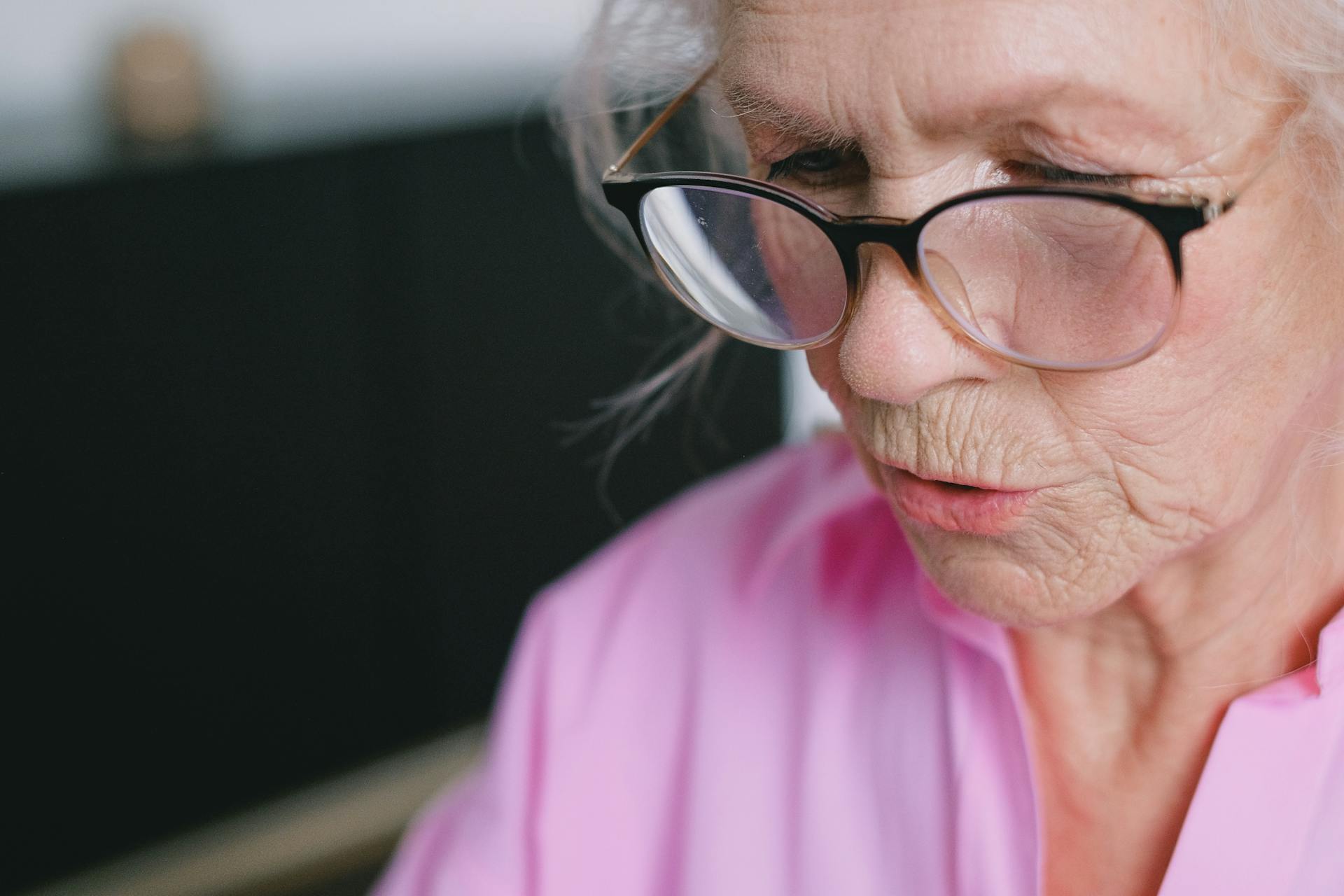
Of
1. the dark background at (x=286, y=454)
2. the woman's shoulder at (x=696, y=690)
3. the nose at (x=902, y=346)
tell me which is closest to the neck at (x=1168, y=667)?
Answer: the woman's shoulder at (x=696, y=690)

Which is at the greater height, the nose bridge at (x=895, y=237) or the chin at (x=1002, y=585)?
the nose bridge at (x=895, y=237)

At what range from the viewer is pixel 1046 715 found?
1.06 m

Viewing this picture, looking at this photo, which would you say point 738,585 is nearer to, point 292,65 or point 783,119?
point 783,119

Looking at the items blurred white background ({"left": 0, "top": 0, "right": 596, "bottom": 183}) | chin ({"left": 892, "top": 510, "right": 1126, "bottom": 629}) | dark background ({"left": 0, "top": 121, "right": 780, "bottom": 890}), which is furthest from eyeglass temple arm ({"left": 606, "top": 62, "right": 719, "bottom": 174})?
blurred white background ({"left": 0, "top": 0, "right": 596, "bottom": 183})

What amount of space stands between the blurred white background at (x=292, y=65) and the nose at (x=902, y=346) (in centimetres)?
170

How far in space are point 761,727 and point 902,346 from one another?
503 mm

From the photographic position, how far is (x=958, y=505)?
0.89 m

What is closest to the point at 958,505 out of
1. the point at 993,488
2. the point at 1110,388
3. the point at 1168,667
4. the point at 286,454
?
the point at 993,488

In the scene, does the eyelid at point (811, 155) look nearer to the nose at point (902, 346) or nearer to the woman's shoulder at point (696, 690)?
the nose at point (902, 346)

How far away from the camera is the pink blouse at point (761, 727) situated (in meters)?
1.06

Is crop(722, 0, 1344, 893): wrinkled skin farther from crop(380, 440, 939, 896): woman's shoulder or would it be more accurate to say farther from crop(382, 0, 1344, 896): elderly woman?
crop(380, 440, 939, 896): woman's shoulder

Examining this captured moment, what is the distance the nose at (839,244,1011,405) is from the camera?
82 cm

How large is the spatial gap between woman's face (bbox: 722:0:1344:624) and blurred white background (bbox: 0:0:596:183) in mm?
1687

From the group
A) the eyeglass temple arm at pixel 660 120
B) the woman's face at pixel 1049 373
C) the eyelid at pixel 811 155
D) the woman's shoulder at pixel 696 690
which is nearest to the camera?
the woman's face at pixel 1049 373
